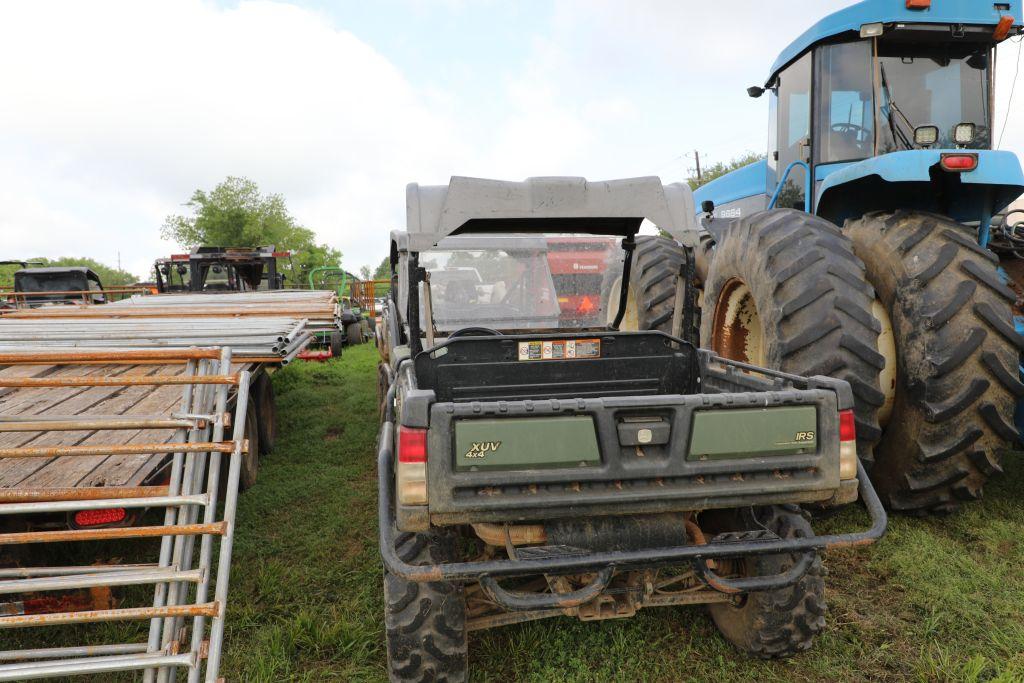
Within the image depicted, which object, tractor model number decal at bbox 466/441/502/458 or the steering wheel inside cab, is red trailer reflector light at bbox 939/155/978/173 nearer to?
the steering wheel inside cab

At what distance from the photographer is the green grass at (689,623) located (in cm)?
273

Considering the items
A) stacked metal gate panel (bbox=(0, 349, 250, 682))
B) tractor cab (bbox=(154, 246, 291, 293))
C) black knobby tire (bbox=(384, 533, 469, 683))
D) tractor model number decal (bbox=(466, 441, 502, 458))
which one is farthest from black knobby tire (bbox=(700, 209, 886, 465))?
tractor cab (bbox=(154, 246, 291, 293))

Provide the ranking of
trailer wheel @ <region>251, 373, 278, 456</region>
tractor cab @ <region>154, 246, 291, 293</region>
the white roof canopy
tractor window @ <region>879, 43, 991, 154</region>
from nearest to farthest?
the white roof canopy, tractor window @ <region>879, 43, 991, 154</region>, trailer wheel @ <region>251, 373, 278, 456</region>, tractor cab @ <region>154, 246, 291, 293</region>

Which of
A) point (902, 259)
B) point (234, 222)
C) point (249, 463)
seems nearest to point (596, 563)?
point (902, 259)

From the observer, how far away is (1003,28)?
426 centimetres

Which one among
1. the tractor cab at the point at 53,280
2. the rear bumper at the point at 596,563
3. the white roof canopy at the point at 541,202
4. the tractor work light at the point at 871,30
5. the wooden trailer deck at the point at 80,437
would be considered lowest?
the rear bumper at the point at 596,563

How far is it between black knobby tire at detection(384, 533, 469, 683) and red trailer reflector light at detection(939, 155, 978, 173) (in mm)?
3257

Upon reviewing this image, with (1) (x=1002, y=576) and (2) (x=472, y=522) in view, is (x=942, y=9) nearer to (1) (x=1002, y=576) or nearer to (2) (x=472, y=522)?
(1) (x=1002, y=576)

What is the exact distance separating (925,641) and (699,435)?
5.10ft

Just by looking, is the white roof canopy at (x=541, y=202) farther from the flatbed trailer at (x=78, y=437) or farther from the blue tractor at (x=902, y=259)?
the flatbed trailer at (x=78, y=437)

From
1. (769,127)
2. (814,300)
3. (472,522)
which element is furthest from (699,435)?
(769,127)

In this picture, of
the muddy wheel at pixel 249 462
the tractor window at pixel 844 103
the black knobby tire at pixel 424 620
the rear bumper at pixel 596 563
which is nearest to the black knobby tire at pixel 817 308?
the rear bumper at pixel 596 563

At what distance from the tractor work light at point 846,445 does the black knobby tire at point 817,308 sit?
2.93ft

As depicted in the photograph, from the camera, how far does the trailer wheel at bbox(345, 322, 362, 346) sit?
10781 millimetres
